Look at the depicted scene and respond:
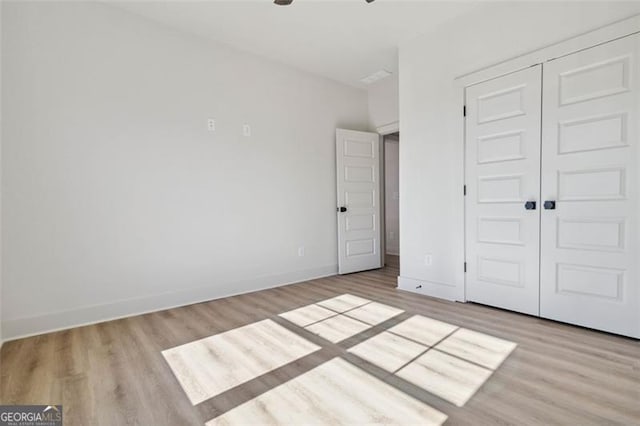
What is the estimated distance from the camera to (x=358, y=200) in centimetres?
482

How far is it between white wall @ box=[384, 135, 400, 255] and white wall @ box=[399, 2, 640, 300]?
301cm

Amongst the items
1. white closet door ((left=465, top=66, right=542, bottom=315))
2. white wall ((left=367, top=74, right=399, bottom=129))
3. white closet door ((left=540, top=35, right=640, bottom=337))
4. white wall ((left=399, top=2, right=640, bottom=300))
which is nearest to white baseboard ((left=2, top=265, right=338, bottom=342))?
white wall ((left=399, top=2, right=640, bottom=300))

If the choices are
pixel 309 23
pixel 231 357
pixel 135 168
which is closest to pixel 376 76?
pixel 309 23

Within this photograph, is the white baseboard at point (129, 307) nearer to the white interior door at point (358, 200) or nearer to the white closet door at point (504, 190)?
the white interior door at point (358, 200)

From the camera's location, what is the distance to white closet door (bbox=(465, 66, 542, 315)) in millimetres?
2680

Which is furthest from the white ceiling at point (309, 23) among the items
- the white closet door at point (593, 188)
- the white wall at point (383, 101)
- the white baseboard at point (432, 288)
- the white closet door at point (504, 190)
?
the white baseboard at point (432, 288)

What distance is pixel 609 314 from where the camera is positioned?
7.56ft

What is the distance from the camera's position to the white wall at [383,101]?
473cm

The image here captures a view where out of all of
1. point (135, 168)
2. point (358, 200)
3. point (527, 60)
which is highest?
point (527, 60)

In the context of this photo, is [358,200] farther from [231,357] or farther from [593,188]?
[231,357]

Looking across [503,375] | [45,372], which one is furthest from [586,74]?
[45,372]

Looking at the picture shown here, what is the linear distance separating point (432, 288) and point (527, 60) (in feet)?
7.86

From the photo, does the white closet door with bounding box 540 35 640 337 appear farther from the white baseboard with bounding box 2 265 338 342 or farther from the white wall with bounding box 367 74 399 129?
the white baseboard with bounding box 2 265 338 342

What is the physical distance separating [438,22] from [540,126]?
1581 mm
